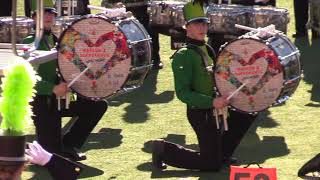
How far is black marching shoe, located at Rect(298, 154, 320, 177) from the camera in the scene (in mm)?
7848

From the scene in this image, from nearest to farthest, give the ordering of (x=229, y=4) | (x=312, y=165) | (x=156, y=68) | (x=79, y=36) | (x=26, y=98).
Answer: (x=26, y=98) → (x=312, y=165) → (x=79, y=36) → (x=229, y=4) → (x=156, y=68)

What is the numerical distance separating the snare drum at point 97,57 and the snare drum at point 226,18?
250 centimetres

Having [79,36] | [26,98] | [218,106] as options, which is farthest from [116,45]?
[26,98]

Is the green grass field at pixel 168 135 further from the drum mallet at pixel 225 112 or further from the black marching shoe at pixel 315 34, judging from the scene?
the black marching shoe at pixel 315 34

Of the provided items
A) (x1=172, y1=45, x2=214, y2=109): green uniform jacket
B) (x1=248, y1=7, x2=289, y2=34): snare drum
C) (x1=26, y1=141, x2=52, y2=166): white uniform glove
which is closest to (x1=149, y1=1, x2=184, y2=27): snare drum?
(x1=248, y1=7, x2=289, y2=34): snare drum

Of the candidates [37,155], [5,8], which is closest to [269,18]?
[5,8]

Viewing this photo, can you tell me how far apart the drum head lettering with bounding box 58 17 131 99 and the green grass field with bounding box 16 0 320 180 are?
2.45 feet

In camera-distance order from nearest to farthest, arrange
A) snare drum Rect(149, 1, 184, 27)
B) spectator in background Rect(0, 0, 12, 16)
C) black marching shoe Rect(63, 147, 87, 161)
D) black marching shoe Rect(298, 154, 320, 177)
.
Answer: black marching shoe Rect(298, 154, 320, 177) → black marching shoe Rect(63, 147, 87, 161) → snare drum Rect(149, 1, 184, 27) → spectator in background Rect(0, 0, 12, 16)

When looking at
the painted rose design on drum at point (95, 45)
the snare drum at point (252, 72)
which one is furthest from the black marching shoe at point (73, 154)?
the snare drum at point (252, 72)

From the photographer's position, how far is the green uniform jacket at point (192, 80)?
8227mm

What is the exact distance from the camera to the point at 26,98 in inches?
174

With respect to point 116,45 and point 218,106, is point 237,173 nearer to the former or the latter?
point 218,106

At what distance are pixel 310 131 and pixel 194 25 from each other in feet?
6.65

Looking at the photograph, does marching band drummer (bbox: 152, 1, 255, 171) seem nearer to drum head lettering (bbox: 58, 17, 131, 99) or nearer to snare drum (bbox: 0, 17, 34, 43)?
drum head lettering (bbox: 58, 17, 131, 99)
